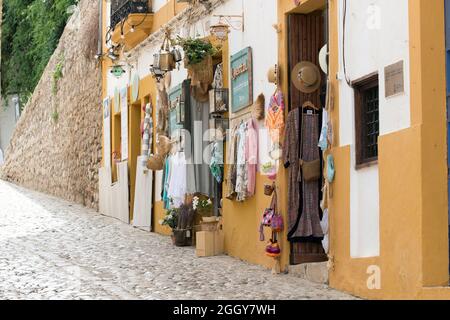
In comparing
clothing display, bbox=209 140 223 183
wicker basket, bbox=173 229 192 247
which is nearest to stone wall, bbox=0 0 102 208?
wicker basket, bbox=173 229 192 247

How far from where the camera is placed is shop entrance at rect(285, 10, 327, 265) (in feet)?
38.5

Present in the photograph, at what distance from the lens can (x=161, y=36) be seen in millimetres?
18047

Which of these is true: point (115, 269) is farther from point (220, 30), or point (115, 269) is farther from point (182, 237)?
point (220, 30)

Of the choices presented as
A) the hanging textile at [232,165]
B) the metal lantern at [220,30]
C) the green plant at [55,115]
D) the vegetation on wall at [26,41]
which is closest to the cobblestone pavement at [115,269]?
the hanging textile at [232,165]

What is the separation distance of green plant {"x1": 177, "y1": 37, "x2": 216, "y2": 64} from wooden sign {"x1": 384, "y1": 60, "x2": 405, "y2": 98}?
5495 millimetres

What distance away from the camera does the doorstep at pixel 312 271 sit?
1076 cm

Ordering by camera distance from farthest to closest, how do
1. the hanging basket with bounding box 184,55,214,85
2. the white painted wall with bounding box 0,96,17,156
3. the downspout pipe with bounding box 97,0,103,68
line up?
1. the white painted wall with bounding box 0,96,17,156
2. the downspout pipe with bounding box 97,0,103,68
3. the hanging basket with bounding box 184,55,214,85

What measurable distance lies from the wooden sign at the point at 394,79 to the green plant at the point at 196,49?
5.49m

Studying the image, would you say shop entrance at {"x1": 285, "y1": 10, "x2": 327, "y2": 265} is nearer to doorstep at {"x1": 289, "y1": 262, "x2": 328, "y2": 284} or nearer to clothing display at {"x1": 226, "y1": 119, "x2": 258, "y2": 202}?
doorstep at {"x1": 289, "y1": 262, "x2": 328, "y2": 284}

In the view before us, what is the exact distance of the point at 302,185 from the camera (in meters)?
11.8

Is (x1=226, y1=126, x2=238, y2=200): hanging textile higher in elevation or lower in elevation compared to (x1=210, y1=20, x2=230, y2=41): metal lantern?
lower

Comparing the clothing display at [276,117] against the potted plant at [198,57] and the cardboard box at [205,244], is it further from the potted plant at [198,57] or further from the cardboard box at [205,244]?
the potted plant at [198,57]
